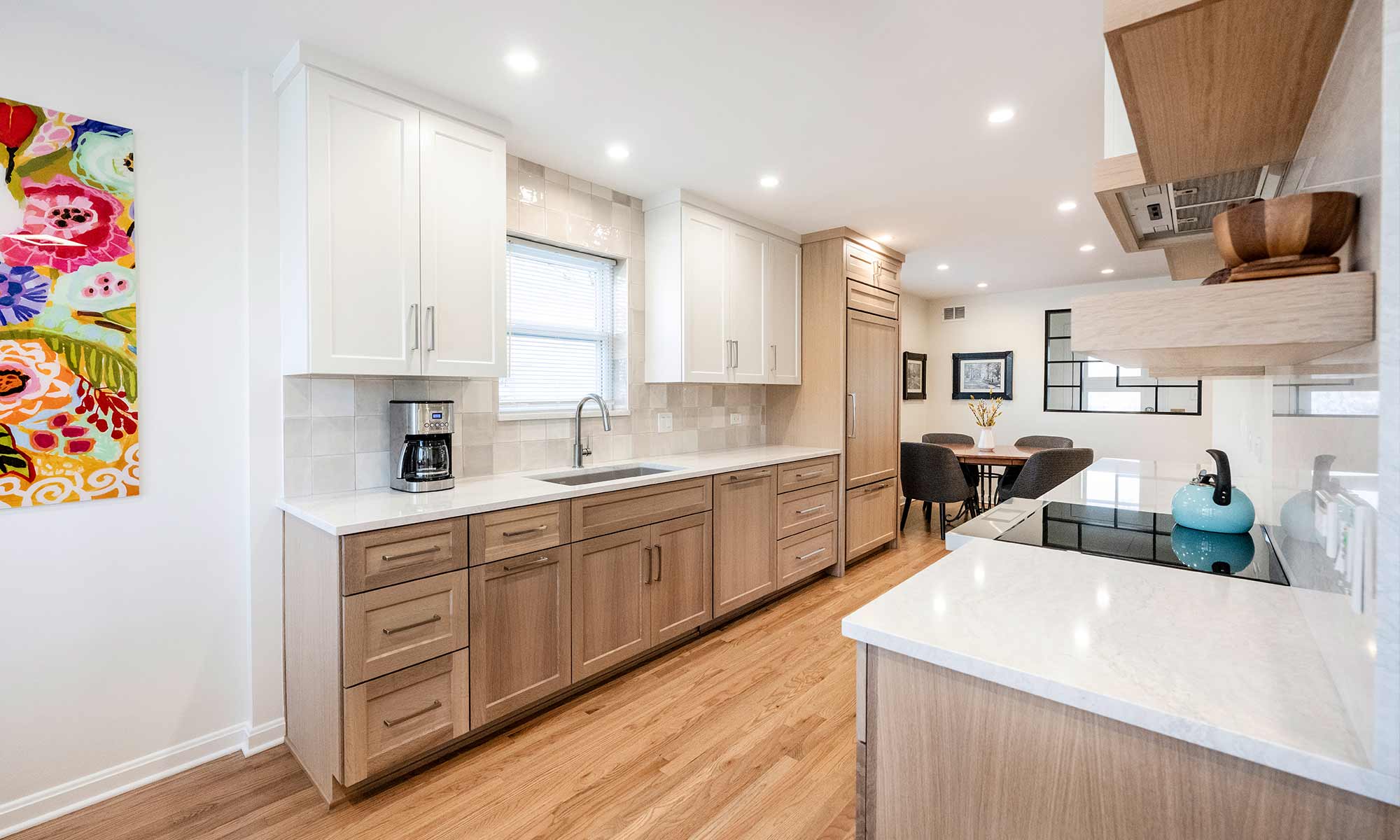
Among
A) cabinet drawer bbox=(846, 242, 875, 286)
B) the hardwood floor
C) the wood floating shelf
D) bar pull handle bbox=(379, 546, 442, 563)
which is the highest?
cabinet drawer bbox=(846, 242, 875, 286)

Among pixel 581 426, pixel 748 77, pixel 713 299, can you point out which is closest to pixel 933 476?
pixel 713 299

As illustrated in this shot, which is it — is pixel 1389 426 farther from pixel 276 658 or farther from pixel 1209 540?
pixel 276 658

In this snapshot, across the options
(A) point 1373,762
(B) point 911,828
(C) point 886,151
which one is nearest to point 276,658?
(B) point 911,828

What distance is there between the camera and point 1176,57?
2.72 ft

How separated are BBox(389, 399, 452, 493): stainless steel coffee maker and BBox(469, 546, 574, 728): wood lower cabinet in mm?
500

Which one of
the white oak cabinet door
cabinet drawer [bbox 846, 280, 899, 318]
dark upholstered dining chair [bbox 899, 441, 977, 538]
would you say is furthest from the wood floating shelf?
dark upholstered dining chair [bbox 899, 441, 977, 538]

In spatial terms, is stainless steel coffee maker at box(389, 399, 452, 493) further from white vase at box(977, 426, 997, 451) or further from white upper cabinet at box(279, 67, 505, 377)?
white vase at box(977, 426, 997, 451)

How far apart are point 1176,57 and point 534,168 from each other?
2.77 meters

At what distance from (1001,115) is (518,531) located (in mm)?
2647

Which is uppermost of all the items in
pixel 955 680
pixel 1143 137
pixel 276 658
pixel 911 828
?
pixel 1143 137

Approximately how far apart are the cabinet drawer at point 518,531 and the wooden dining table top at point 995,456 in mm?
3967

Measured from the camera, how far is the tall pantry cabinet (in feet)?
13.9

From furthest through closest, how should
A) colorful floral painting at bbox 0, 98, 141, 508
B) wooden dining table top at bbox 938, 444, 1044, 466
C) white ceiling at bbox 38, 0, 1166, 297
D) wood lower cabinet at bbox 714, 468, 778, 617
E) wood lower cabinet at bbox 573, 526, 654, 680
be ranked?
wooden dining table top at bbox 938, 444, 1044, 466
wood lower cabinet at bbox 714, 468, 778, 617
wood lower cabinet at bbox 573, 526, 654, 680
white ceiling at bbox 38, 0, 1166, 297
colorful floral painting at bbox 0, 98, 141, 508

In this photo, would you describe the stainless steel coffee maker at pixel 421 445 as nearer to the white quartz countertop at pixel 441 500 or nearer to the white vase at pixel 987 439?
the white quartz countertop at pixel 441 500
